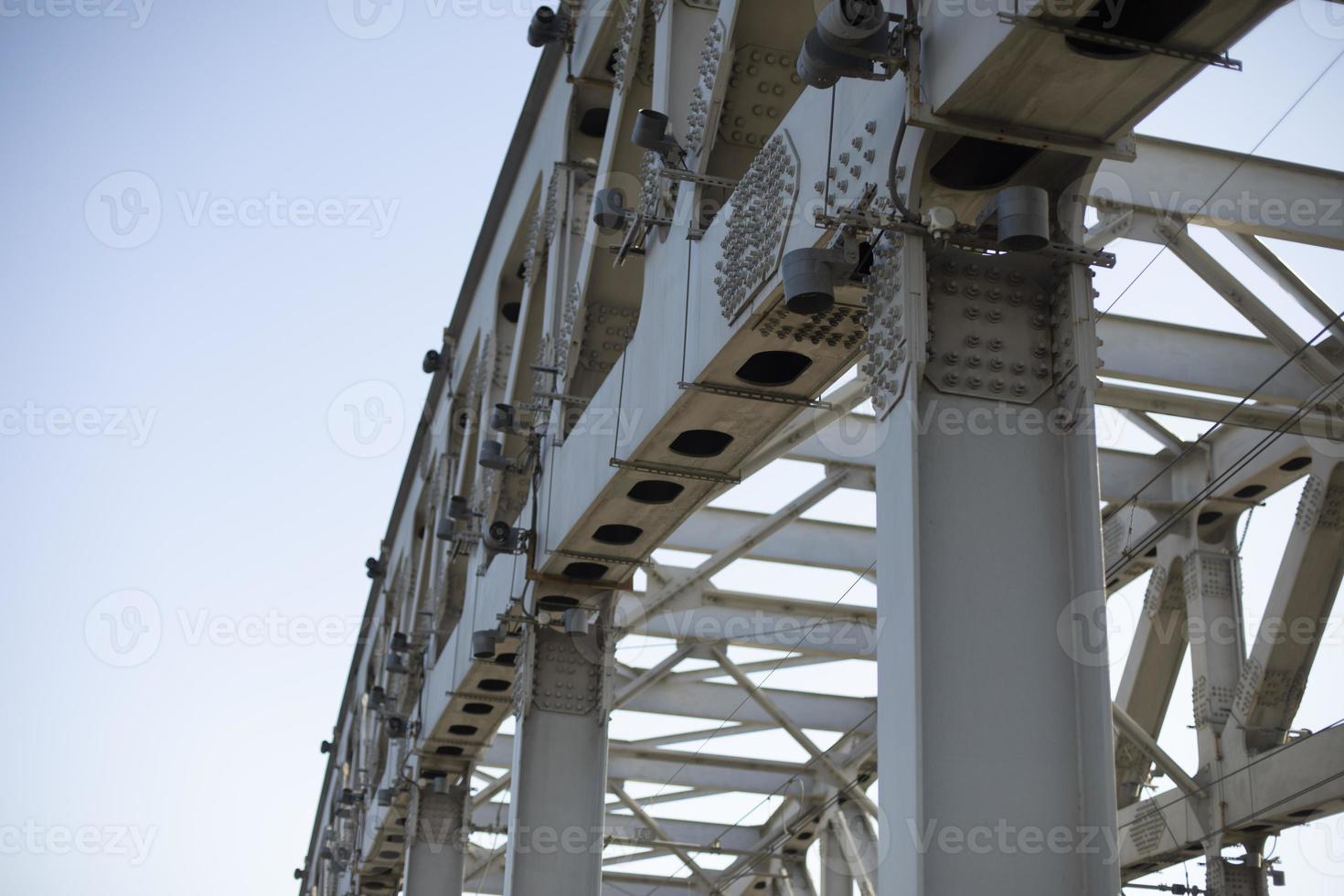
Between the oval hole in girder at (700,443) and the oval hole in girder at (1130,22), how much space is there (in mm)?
5187

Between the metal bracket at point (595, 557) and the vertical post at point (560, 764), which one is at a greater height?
the metal bracket at point (595, 557)

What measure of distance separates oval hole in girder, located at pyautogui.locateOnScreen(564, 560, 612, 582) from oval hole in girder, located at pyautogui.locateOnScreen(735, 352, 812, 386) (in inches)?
186

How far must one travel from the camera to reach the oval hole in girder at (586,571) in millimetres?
14305

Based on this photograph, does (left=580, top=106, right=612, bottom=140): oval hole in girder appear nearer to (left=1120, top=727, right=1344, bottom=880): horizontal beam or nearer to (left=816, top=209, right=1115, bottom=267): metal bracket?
(left=816, top=209, right=1115, bottom=267): metal bracket

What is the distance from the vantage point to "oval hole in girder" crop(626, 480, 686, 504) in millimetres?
12102

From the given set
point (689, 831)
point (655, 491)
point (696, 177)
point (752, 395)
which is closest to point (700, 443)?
point (655, 491)

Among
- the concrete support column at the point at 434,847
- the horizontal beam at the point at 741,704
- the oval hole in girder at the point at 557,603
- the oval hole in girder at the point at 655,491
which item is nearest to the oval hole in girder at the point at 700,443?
the oval hole in girder at the point at 655,491

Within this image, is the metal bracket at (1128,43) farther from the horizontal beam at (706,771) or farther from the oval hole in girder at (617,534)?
the horizontal beam at (706,771)

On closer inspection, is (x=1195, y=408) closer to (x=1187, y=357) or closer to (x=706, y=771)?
(x=1187, y=357)

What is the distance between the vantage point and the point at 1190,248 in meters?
14.6

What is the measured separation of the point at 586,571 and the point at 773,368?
5.10m

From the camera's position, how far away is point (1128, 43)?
5871 mm

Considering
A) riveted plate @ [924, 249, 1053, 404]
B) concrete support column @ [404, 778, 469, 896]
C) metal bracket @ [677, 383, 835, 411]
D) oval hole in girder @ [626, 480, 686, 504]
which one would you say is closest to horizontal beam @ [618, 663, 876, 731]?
concrete support column @ [404, 778, 469, 896]

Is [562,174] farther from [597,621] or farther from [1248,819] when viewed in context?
[1248,819]
